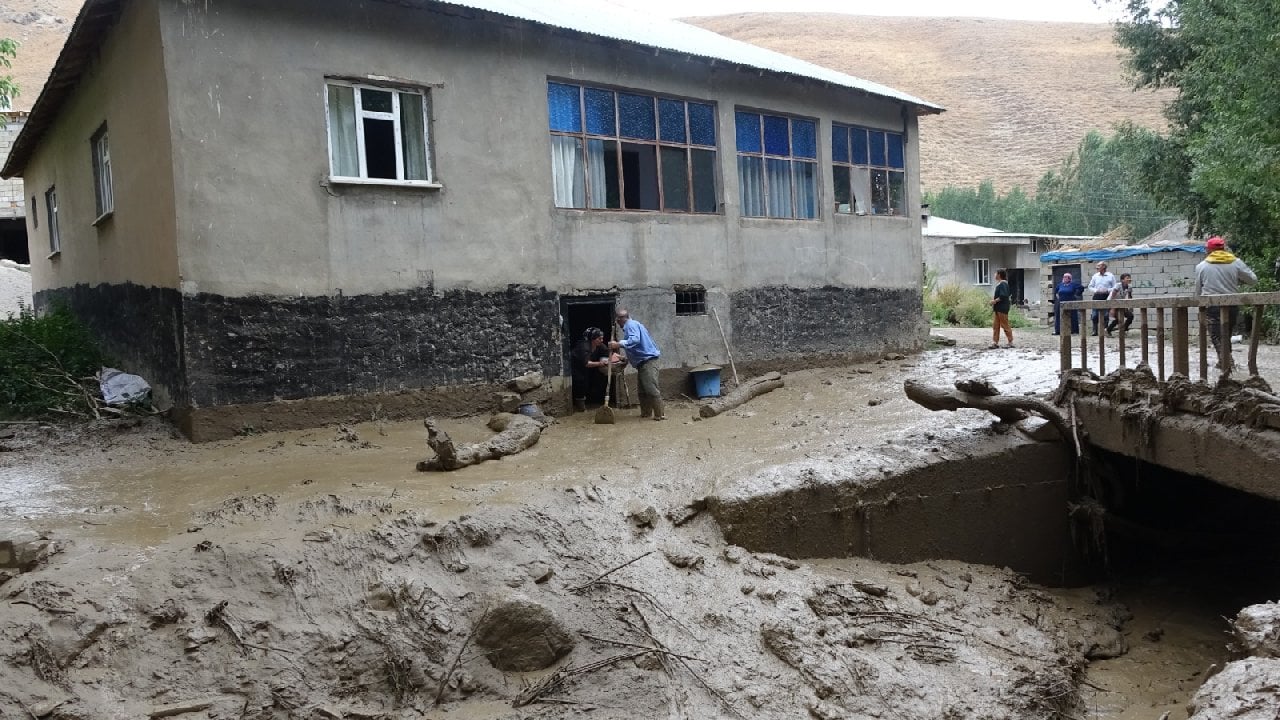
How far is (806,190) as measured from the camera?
47.6ft

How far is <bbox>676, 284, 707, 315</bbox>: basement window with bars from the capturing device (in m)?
12.7

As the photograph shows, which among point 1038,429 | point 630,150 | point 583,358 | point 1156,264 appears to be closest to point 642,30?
point 630,150

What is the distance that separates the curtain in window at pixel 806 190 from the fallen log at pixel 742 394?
298 cm

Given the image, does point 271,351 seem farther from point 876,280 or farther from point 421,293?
point 876,280

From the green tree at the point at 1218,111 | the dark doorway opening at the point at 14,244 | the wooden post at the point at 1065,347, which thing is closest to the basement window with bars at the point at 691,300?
the wooden post at the point at 1065,347

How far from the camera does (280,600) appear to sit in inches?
224

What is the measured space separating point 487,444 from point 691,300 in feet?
17.1

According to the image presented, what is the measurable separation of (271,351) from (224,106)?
2.53 metres

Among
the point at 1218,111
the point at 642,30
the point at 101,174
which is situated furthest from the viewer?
the point at 1218,111

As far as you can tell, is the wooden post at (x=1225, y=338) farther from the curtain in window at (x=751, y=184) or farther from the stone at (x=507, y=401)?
the curtain in window at (x=751, y=184)

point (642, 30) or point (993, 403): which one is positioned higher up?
point (642, 30)

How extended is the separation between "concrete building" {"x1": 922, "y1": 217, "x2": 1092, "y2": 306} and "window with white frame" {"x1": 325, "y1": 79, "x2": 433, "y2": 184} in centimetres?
2686

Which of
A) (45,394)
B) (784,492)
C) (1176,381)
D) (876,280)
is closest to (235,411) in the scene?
(45,394)

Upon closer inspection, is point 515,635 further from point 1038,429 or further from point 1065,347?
point 1065,347
